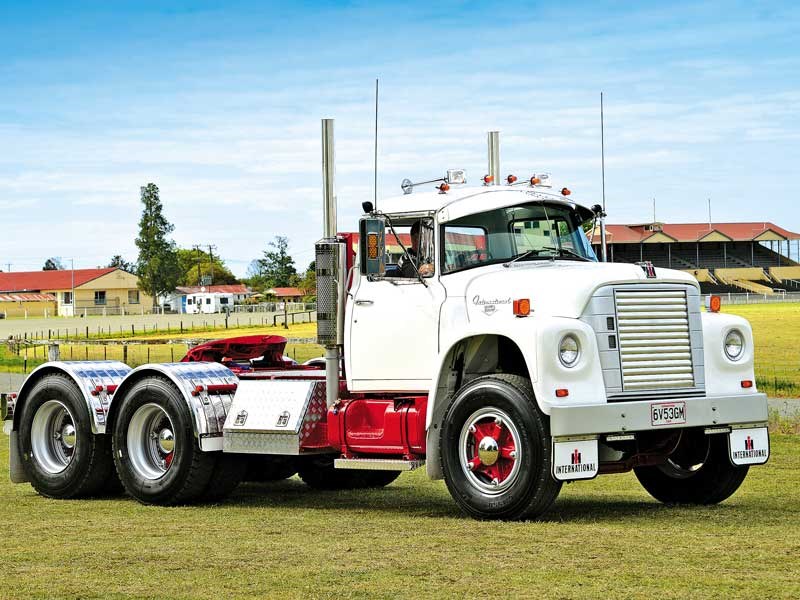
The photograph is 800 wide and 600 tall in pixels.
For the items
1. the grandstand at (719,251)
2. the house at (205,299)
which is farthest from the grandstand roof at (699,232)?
the house at (205,299)

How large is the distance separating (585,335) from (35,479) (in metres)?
6.77

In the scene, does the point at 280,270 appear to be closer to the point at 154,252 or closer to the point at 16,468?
the point at 154,252

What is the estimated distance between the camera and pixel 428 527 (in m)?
10.8

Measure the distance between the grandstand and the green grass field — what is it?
106m

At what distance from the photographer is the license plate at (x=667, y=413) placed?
11.0m

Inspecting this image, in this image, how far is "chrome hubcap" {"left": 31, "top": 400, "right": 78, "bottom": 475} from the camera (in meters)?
14.5

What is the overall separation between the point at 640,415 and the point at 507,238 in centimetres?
207

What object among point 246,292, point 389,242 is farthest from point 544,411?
point 246,292


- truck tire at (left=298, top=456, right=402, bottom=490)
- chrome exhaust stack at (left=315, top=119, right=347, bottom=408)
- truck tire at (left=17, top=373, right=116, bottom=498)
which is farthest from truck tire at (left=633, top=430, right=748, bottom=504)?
truck tire at (left=17, top=373, right=116, bottom=498)

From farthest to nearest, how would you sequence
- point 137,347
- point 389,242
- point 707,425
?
1. point 137,347
2. point 389,242
3. point 707,425

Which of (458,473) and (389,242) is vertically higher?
(389,242)

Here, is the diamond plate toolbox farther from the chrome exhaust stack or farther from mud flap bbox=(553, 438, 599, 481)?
mud flap bbox=(553, 438, 599, 481)

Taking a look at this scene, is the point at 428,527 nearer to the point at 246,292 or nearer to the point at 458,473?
the point at 458,473

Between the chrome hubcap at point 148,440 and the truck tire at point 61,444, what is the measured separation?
659 millimetres
